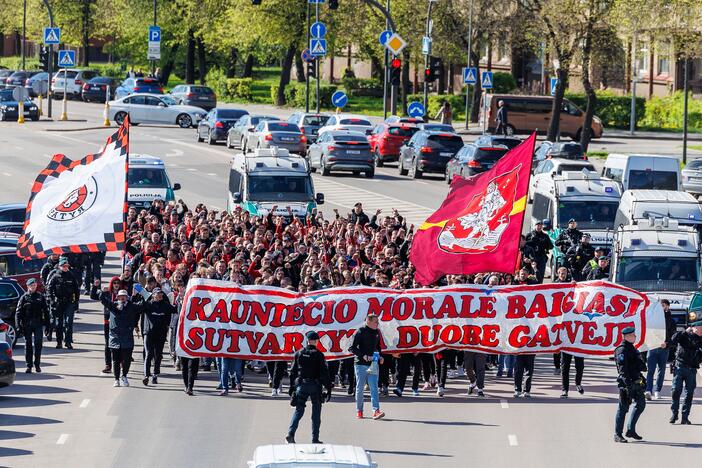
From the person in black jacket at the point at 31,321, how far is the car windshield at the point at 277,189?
11.5 meters

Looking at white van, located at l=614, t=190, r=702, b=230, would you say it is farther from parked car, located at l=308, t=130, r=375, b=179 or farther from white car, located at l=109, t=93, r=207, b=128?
white car, located at l=109, t=93, r=207, b=128

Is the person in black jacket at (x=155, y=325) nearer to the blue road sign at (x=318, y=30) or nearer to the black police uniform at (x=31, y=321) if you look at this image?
the black police uniform at (x=31, y=321)

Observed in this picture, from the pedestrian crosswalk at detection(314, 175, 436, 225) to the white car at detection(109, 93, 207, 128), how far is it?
20397 mm

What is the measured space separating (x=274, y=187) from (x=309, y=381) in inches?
648

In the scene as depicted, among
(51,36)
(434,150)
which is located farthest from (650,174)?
(51,36)

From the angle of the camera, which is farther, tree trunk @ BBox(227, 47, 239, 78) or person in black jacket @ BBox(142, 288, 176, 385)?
tree trunk @ BBox(227, 47, 239, 78)

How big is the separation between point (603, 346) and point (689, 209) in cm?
998

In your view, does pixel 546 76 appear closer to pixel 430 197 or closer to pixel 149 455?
pixel 430 197

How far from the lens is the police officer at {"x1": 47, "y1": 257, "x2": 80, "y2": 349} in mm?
23156

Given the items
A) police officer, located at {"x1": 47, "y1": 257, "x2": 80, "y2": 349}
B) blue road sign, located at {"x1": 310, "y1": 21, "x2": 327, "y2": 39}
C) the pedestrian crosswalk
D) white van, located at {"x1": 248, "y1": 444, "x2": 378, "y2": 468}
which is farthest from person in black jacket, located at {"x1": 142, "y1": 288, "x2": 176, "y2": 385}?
blue road sign, located at {"x1": 310, "y1": 21, "x2": 327, "y2": 39}

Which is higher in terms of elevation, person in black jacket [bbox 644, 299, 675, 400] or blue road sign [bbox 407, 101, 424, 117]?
blue road sign [bbox 407, 101, 424, 117]

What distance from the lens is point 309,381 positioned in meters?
17.0

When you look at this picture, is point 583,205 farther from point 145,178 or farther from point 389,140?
point 389,140

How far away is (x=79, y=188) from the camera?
21.2 meters
